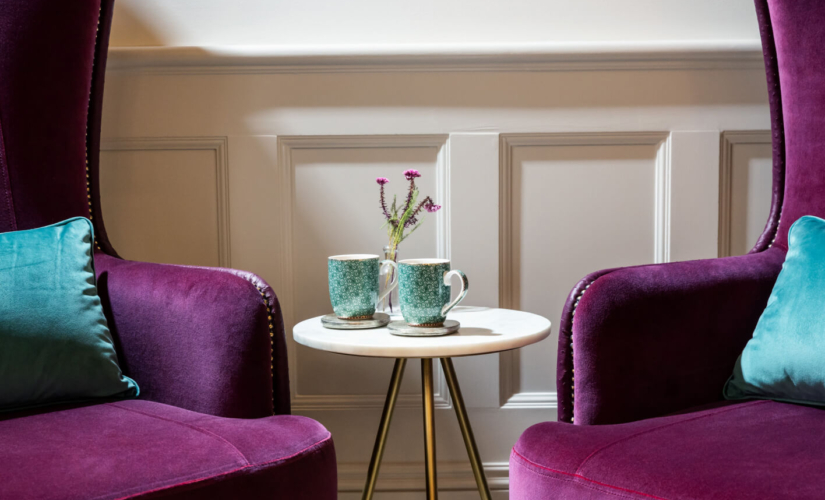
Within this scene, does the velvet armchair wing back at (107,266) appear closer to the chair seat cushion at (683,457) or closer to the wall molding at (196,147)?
the wall molding at (196,147)

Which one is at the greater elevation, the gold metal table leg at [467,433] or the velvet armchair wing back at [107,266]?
the velvet armchair wing back at [107,266]

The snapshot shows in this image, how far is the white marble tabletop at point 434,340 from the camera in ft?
2.99

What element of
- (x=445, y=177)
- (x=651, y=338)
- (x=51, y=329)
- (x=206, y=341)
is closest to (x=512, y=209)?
(x=445, y=177)

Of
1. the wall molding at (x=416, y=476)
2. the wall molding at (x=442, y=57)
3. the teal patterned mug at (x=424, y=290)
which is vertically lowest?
the wall molding at (x=416, y=476)

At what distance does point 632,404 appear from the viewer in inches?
33.7

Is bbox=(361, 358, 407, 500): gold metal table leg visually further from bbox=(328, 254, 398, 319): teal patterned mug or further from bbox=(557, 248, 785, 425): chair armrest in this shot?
bbox=(557, 248, 785, 425): chair armrest

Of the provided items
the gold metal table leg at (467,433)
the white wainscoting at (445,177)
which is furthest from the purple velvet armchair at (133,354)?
the gold metal table leg at (467,433)

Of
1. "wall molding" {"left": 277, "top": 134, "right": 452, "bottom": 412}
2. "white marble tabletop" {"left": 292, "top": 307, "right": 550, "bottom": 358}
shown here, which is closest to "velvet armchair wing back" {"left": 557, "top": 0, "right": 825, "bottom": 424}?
"white marble tabletop" {"left": 292, "top": 307, "right": 550, "bottom": 358}

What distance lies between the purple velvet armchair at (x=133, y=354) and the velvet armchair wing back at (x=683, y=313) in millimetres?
333

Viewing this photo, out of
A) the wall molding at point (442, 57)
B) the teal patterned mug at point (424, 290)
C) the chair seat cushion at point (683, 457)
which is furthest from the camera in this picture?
the wall molding at point (442, 57)

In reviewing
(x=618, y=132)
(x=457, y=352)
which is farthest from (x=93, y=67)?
(x=618, y=132)

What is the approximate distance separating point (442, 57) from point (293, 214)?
1.44 ft

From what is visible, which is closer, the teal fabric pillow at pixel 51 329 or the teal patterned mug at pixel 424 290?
the teal fabric pillow at pixel 51 329

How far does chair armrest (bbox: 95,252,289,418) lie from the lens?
2.76ft
